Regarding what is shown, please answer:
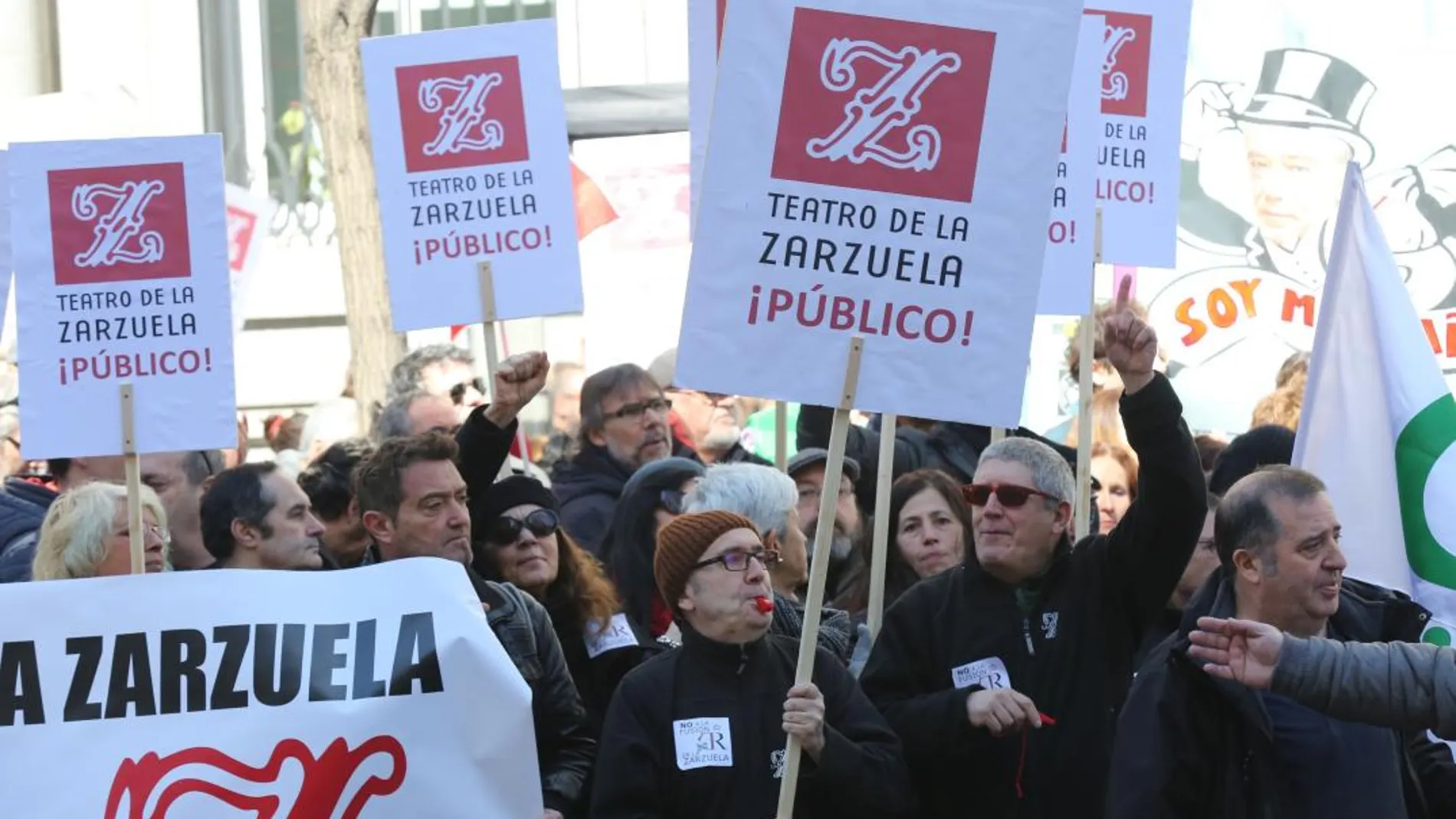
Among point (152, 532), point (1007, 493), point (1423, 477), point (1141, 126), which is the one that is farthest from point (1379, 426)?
point (152, 532)

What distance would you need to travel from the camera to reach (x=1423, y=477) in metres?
5.97

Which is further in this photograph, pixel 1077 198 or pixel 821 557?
pixel 1077 198

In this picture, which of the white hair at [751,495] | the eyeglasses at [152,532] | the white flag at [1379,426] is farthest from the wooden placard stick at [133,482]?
the white flag at [1379,426]

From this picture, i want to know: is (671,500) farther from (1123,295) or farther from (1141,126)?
(1141,126)

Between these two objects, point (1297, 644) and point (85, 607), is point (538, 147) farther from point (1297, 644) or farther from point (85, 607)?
point (1297, 644)

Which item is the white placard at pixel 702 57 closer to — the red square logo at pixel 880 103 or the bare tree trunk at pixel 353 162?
the red square logo at pixel 880 103

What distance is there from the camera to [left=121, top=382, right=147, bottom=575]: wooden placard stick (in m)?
5.96

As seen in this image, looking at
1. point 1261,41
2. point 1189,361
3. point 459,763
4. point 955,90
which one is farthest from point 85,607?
point 1261,41

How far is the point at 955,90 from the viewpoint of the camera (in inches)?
209

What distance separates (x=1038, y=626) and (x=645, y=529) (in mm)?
1392

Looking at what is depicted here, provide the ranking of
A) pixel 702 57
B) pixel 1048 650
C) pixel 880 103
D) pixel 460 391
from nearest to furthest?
pixel 880 103 → pixel 1048 650 → pixel 702 57 → pixel 460 391

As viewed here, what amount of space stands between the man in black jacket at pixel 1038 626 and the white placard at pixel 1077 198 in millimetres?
1570

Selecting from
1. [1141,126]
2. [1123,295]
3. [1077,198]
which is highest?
[1141,126]

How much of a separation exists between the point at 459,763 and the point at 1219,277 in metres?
8.51
